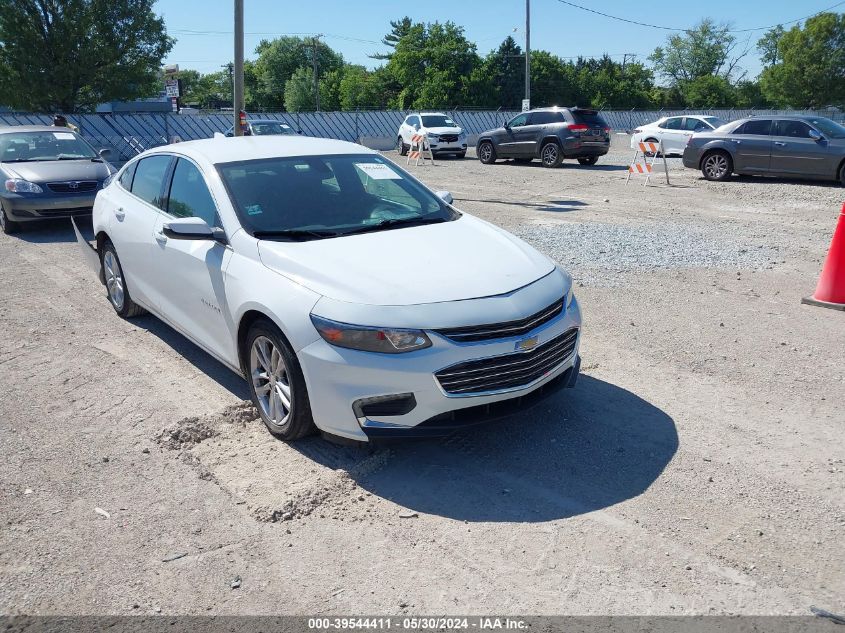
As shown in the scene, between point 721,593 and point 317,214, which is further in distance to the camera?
point 317,214

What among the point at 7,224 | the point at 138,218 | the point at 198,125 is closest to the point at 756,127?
the point at 138,218

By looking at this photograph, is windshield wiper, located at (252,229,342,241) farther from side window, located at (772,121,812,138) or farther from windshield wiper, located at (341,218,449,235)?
side window, located at (772,121,812,138)

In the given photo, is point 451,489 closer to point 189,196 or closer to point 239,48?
point 189,196

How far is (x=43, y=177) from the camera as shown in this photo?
1089 cm

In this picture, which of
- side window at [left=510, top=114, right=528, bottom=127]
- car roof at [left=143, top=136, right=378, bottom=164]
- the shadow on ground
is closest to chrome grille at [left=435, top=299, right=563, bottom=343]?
the shadow on ground

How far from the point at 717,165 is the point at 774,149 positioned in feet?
4.58

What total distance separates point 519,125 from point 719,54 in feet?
301

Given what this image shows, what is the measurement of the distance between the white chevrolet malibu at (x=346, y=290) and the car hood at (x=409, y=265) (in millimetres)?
12

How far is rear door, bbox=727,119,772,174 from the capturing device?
16.6m

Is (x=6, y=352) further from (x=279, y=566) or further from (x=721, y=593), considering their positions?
(x=721, y=593)

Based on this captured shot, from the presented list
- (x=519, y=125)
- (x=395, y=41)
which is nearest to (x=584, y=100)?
(x=395, y=41)

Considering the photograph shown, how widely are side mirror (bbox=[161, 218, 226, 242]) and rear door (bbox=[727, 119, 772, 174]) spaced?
15.3m

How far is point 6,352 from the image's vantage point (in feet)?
19.5

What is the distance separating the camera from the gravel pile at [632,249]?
873 centimetres
